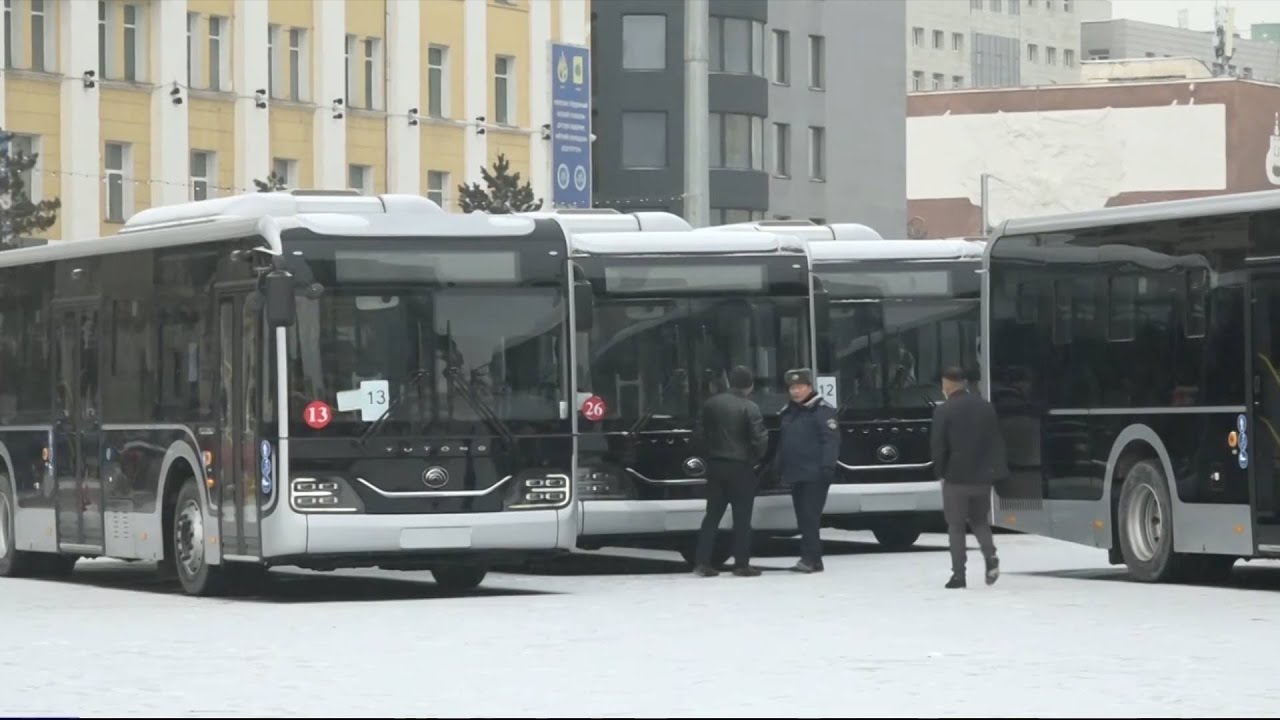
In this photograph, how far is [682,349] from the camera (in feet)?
82.7

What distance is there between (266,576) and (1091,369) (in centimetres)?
677

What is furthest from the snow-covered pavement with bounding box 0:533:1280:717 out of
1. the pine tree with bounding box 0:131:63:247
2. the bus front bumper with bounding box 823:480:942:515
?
the pine tree with bounding box 0:131:63:247

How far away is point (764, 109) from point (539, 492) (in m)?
71.4

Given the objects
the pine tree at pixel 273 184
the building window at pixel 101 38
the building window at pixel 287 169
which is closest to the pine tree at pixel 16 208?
the pine tree at pixel 273 184

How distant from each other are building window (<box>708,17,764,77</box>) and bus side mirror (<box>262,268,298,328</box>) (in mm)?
69535

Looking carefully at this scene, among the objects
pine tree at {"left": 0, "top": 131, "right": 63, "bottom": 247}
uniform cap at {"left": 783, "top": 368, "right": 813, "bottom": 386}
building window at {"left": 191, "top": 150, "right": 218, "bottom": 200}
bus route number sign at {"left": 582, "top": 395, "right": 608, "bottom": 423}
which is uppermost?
building window at {"left": 191, "top": 150, "right": 218, "bottom": 200}

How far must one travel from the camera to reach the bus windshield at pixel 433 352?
20.6m

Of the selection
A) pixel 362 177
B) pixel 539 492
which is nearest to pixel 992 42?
pixel 362 177

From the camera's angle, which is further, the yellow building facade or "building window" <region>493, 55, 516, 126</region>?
"building window" <region>493, 55, 516, 126</region>

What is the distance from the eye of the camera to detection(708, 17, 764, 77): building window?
89.9m

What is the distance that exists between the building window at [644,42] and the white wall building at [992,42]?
58.0m

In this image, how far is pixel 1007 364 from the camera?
2405 cm

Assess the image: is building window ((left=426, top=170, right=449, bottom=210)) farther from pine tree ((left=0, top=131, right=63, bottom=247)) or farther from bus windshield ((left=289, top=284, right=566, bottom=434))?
bus windshield ((left=289, top=284, right=566, bottom=434))

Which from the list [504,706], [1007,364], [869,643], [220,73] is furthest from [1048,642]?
[220,73]
